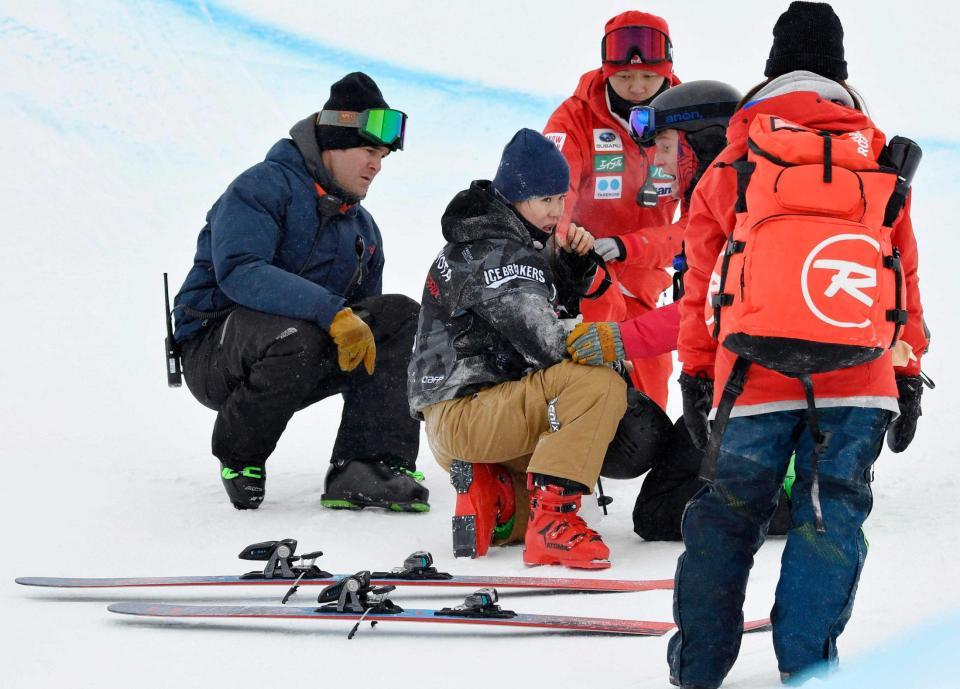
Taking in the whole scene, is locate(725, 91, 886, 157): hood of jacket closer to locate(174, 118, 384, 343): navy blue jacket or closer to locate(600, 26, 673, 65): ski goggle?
locate(174, 118, 384, 343): navy blue jacket

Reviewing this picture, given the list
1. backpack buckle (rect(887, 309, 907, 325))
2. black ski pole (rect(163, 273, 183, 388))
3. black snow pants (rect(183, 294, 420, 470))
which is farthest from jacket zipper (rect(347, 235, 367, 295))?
backpack buckle (rect(887, 309, 907, 325))

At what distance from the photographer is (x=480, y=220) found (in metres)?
3.26

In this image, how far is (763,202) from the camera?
6.28 feet

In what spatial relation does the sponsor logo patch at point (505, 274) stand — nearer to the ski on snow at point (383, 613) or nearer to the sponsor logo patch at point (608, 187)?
the ski on snow at point (383, 613)

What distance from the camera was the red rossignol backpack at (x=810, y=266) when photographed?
1.84 meters

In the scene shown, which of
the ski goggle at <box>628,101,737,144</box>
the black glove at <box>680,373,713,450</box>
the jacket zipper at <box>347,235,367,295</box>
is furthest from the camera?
the jacket zipper at <box>347,235,367,295</box>

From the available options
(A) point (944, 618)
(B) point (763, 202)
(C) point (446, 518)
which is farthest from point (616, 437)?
(B) point (763, 202)

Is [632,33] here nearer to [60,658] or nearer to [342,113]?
[342,113]

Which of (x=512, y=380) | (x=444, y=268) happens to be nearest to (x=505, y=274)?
(x=444, y=268)

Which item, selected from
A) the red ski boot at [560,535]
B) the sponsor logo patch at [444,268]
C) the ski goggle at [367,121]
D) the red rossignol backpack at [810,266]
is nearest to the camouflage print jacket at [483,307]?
the sponsor logo patch at [444,268]

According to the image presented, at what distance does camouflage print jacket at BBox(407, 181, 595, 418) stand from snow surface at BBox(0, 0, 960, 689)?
50 cm

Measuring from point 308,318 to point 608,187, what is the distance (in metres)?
1.25

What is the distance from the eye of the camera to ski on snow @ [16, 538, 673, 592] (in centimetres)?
276

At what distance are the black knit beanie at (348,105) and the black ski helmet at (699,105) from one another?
1065 mm
